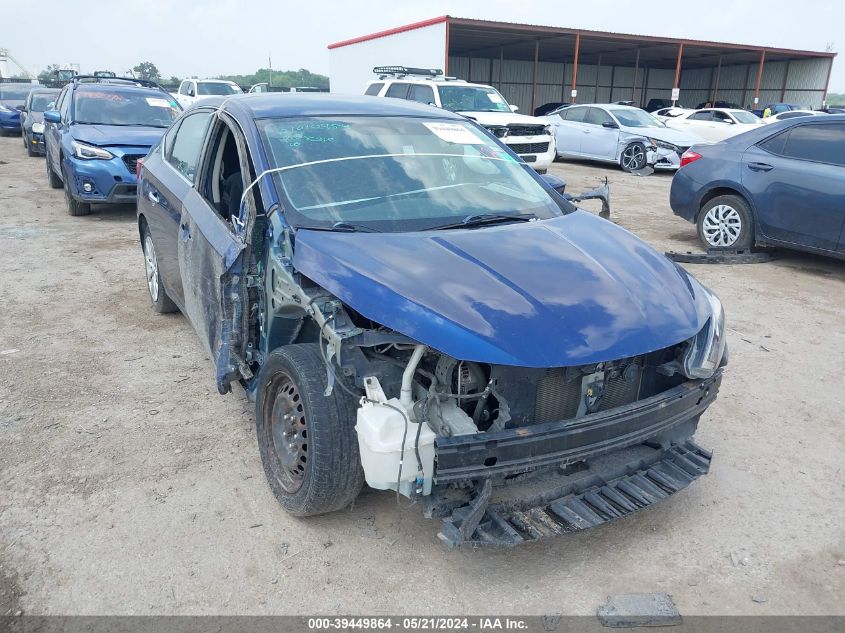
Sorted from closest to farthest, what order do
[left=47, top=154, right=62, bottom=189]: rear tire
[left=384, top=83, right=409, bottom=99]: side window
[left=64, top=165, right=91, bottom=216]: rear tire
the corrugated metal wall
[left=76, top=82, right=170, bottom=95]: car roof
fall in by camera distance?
[left=64, top=165, right=91, bottom=216]: rear tire, [left=76, top=82, right=170, bottom=95]: car roof, [left=47, top=154, right=62, bottom=189]: rear tire, [left=384, top=83, right=409, bottom=99]: side window, the corrugated metal wall

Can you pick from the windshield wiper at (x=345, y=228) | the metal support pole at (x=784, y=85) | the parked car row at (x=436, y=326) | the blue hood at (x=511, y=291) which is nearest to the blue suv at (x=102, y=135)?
the parked car row at (x=436, y=326)

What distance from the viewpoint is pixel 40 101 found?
16.3 meters

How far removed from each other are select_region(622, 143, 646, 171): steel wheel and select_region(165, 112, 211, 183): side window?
12.2 meters

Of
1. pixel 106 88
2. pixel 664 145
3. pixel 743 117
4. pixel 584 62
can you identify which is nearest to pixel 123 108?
pixel 106 88

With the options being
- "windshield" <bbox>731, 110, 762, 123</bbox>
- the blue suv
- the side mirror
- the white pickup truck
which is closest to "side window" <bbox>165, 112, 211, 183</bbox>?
the side mirror

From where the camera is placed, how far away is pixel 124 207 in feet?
34.1

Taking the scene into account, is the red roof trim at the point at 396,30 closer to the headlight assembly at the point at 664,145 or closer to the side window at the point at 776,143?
the headlight assembly at the point at 664,145

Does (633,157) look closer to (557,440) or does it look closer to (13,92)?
(557,440)

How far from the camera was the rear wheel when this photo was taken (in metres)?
14.9

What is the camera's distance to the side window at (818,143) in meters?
6.59

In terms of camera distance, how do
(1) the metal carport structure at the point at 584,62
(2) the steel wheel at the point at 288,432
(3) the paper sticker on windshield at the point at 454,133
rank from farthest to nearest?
(1) the metal carport structure at the point at 584,62, (3) the paper sticker on windshield at the point at 454,133, (2) the steel wheel at the point at 288,432

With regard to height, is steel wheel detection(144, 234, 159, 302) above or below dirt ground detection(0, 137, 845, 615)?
above

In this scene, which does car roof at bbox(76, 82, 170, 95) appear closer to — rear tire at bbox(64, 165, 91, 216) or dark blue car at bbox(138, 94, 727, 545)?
rear tire at bbox(64, 165, 91, 216)

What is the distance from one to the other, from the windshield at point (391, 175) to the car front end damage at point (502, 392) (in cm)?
30
